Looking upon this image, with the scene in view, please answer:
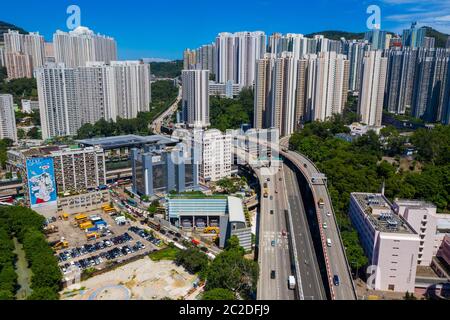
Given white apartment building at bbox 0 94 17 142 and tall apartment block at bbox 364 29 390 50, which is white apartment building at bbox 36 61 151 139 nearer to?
white apartment building at bbox 0 94 17 142

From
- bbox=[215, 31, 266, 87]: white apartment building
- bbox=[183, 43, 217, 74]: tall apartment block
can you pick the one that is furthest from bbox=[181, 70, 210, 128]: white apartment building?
bbox=[183, 43, 217, 74]: tall apartment block

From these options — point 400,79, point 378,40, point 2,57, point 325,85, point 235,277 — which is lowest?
point 235,277

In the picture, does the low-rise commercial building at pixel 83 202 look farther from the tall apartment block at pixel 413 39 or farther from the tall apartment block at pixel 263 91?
the tall apartment block at pixel 413 39

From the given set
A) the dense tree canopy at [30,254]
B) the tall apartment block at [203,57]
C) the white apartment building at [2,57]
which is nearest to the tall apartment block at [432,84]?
the tall apartment block at [203,57]

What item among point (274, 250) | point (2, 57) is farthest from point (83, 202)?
point (2, 57)

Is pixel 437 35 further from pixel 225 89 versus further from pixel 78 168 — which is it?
pixel 225 89

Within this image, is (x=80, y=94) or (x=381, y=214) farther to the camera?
(x=80, y=94)
